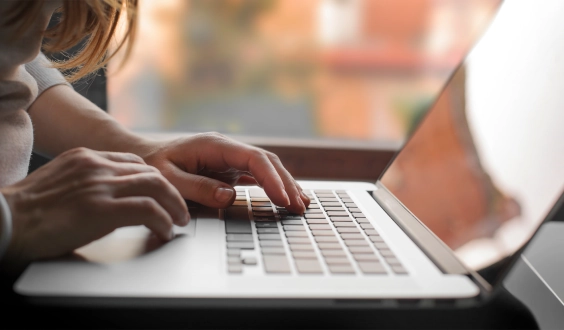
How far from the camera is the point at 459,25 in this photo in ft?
4.54

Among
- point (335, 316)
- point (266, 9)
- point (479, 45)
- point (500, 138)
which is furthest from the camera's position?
point (266, 9)

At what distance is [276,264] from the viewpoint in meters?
0.38

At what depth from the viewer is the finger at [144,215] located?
0.37 meters

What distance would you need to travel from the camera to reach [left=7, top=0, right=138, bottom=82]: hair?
431 millimetres

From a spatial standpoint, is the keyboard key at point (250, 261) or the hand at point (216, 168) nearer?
the keyboard key at point (250, 261)

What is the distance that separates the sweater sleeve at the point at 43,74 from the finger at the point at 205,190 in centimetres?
29

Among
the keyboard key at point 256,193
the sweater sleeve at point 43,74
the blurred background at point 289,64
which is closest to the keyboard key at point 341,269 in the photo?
the keyboard key at point 256,193

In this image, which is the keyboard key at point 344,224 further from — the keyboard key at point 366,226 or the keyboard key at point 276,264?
the keyboard key at point 276,264

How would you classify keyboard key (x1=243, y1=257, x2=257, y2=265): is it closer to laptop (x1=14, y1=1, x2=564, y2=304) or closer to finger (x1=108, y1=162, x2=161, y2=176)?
laptop (x1=14, y1=1, x2=564, y2=304)

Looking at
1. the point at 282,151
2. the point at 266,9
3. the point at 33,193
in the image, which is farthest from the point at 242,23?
the point at 33,193

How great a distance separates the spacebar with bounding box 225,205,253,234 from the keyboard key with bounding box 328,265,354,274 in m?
0.11

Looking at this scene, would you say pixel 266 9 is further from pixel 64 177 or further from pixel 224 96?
pixel 64 177

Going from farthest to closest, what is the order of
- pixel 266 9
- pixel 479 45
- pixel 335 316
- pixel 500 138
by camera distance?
1. pixel 266 9
2. pixel 479 45
3. pixel 500 138
4. pixel 335 316

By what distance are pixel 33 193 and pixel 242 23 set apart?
103 centimetres
